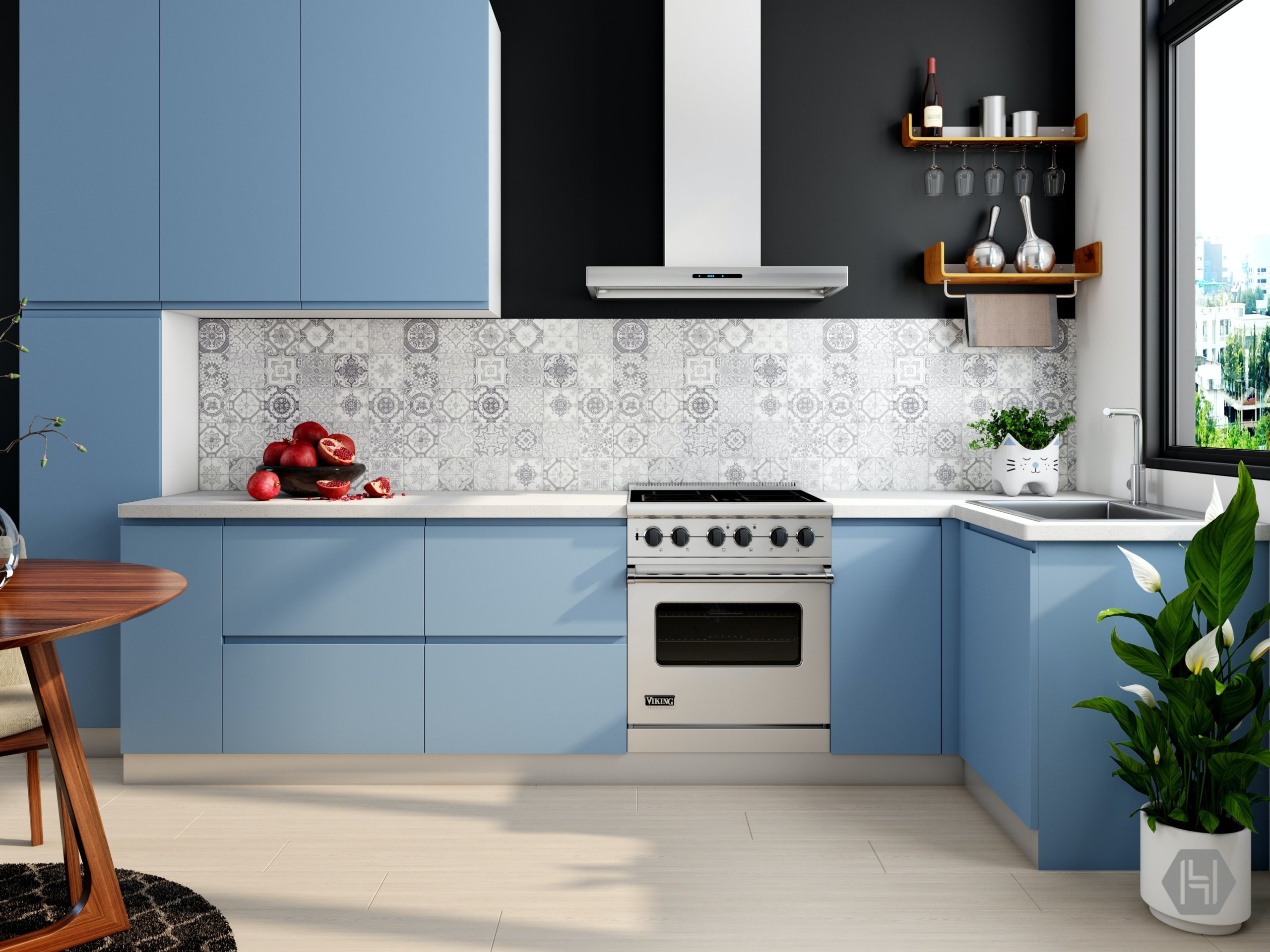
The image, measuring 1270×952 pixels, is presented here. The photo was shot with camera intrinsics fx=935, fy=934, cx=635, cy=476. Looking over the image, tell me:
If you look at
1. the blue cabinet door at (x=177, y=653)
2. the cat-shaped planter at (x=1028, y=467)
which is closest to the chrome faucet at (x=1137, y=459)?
the cat-shaped planter at (x=1028, y=467)

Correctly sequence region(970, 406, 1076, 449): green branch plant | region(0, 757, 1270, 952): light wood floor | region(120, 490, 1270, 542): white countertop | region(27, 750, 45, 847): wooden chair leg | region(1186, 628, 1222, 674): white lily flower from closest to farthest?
region(1186, 628, 1222, 674): white lily flower, region(0, 757, 1270, 952): light wood floor, region(27, 750, 45, 847): wooden chair leg, region(120, 490, 1270, 542): white countertop, region(970, 406, 1076, 449): green branch plant

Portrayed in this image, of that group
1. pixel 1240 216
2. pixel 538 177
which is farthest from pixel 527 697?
pixel 1240 216

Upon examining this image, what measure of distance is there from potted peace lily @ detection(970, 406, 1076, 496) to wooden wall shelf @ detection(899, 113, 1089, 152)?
100 centimetres

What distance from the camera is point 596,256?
11.6 feet

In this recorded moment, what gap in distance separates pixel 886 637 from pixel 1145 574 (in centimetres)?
98

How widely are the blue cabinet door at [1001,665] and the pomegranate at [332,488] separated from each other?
2006 mm

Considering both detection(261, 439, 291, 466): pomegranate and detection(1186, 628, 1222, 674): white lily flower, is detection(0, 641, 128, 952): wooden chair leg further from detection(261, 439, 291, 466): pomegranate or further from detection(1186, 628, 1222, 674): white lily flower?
detection(1186, 628, 1222, 674): white lily flower

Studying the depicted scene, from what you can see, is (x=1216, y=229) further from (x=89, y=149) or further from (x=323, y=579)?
(x=89, y=149)

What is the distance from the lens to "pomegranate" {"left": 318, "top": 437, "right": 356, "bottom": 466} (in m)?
3.18

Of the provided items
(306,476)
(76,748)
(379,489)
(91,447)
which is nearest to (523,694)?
(379,489)

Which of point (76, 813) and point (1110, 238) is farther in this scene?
point (1110, 238)

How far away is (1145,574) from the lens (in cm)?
211

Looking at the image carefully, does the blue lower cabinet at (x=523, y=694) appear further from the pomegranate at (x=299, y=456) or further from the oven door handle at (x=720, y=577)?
the pomegranate at (x=299, y=456)

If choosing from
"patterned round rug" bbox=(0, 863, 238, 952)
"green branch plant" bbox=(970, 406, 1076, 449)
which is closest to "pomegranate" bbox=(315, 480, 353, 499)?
"patterned round rug" bbox=(0, 863, 238, 952)
